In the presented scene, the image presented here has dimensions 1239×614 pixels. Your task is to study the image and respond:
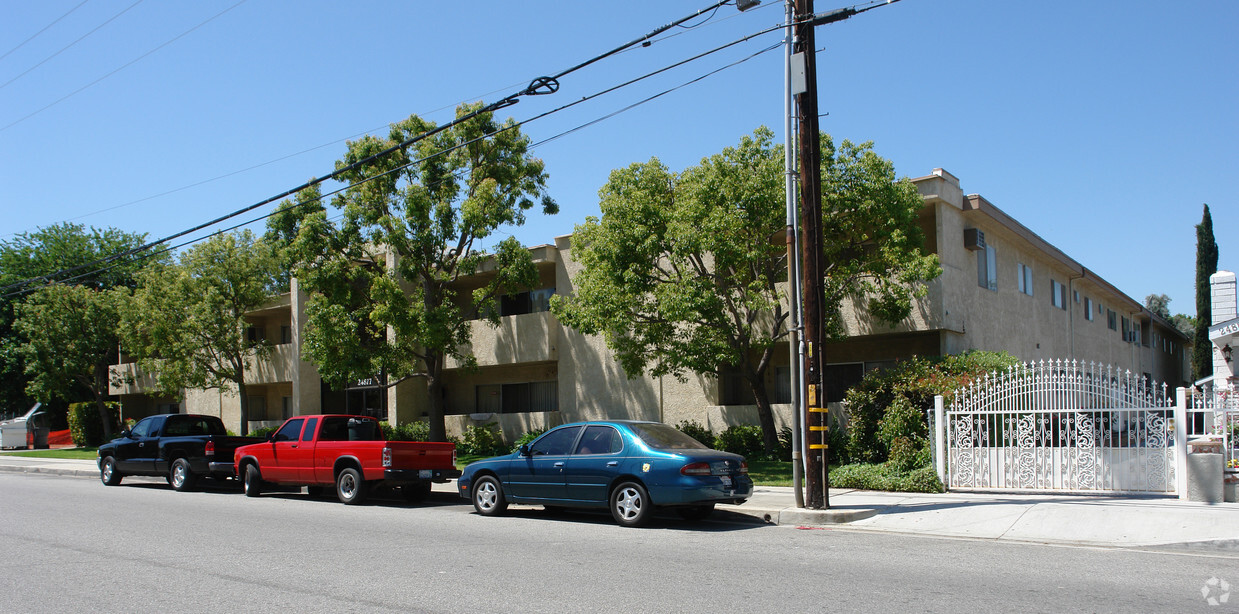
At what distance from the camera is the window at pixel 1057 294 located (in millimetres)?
26195

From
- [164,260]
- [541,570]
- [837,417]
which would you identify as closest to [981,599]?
[541,570]

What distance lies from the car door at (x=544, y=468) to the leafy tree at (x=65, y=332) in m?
30.7

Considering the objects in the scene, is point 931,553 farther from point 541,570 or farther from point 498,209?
point 498,209

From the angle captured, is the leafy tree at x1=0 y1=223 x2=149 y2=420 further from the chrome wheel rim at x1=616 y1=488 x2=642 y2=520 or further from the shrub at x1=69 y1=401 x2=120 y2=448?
the chrome wheel rim at x1=616 y1=488 x2=642 y2=520

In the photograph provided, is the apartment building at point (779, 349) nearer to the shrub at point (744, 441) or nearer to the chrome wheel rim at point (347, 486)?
the shrub at point (744, 441)

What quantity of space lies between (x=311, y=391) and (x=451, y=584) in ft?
84.0

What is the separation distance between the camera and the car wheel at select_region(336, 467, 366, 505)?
50.2 feet

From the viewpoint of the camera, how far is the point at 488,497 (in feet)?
44.2

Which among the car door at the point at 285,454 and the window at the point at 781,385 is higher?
the window at the point at 781,385

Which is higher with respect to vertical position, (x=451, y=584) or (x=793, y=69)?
(x=793, y=69)

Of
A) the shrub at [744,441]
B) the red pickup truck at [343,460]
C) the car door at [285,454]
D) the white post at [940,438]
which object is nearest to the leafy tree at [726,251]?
the shrub at [744,441]

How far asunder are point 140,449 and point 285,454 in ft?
18.2

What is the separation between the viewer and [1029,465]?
13898mm

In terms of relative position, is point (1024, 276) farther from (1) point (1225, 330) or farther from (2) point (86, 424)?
(2) point (86, 424)
